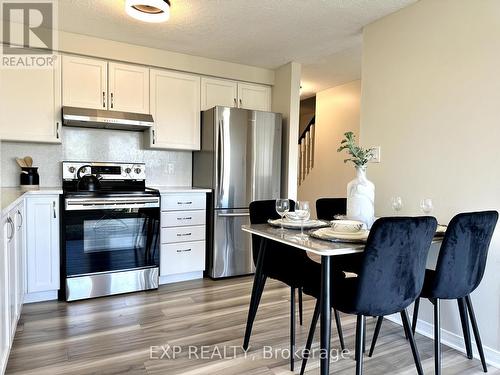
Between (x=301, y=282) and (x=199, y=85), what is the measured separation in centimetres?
267

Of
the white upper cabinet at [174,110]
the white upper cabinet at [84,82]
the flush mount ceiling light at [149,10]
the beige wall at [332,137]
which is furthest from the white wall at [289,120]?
the white upper cabinet at [84,82]

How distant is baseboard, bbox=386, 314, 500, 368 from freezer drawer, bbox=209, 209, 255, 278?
1569 mm

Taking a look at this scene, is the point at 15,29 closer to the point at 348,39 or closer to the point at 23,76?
the point at 23,76

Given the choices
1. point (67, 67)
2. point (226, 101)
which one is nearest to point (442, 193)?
point (226, 101)

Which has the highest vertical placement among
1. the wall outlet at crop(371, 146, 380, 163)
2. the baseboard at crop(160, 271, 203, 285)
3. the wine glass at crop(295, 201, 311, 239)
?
the wall outlet at crop(371, 146, 380, 163)

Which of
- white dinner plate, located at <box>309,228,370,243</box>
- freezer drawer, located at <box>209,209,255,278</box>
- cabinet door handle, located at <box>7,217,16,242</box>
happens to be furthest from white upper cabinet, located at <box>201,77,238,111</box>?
white dinner plate, located at <box>309,228,370,243</box>

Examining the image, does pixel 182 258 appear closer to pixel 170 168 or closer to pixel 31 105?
pixel 170 168

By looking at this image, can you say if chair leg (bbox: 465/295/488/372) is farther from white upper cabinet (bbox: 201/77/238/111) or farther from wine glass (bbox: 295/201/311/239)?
white upper cabinet (bbox: 201/77/238/111)

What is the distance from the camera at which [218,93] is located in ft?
13.0

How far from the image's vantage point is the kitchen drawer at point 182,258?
11.1 feet

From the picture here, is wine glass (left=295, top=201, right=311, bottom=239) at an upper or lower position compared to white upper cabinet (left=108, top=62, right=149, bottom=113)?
lower

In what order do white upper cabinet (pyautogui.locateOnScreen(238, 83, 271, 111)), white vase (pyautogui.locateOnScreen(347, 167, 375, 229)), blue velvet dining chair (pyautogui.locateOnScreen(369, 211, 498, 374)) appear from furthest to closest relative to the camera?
1. white upper cabinet (pyautogui.locateOnScreen(238, 83, 271, 111))
2. white vase (pyautogui.locateOnScreen(347, 167, 375, 229))
3. blue velvet dining chair (pyautogui.locateOnScreen(369, 211, 498, 374))

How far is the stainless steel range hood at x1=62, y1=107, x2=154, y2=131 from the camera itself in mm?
3115

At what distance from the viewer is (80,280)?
296cm
